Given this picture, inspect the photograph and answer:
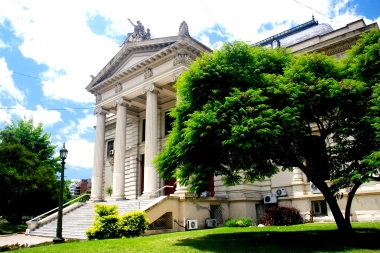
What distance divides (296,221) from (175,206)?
22.8 ft

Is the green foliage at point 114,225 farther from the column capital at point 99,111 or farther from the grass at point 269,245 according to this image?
the column capital at point 99,111

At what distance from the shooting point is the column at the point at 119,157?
23.0 metres

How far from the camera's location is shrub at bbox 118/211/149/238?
1505 cm

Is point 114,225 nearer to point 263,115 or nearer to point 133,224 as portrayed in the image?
point 133,224

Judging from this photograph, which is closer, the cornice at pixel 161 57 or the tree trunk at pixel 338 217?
the tree trunk at pixel 338 217

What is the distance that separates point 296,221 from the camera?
59.1ft

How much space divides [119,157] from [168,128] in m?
5.23

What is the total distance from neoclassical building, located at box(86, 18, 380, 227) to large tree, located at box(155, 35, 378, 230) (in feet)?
15.3

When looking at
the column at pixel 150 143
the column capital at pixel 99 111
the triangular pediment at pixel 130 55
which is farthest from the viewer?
the column capital at pixel 99 111

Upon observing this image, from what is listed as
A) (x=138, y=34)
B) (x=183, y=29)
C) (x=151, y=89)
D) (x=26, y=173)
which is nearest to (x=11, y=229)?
(x=26, y=173)

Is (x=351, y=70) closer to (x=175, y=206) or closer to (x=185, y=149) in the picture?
(x=185, y=149)

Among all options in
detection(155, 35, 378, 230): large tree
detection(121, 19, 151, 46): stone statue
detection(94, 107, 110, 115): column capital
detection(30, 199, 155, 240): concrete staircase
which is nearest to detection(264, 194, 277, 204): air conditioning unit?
detection(30, 199, 155, 240): concrete staircase

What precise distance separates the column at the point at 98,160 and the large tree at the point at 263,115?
13918 mm

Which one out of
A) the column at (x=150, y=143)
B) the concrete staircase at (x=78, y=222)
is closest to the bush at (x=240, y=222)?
the concrete staircase at (x=78, y=222)
